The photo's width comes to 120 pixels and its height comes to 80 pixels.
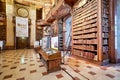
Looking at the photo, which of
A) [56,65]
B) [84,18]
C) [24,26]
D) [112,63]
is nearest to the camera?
[56,65]

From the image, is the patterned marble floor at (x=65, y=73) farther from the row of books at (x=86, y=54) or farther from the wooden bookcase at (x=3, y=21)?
the wooden bookcase at (x=3, y=21)

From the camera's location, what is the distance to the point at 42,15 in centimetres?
1241

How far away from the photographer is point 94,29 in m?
3.73

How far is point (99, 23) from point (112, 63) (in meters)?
1.74

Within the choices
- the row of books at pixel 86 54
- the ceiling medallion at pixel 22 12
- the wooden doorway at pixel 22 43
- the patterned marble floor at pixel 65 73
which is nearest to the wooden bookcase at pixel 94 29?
the row of books at pixel 86 54

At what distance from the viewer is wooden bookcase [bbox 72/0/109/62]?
3459mm

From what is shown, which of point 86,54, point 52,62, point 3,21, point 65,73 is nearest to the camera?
point 65,73

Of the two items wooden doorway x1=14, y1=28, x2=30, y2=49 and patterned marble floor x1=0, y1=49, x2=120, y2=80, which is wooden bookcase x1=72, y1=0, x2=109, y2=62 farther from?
wooden doorway x1=14, y1=28, x2=30, y2=49

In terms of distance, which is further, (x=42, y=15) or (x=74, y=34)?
(x=42, y=15)

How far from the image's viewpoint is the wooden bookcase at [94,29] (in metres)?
3.46

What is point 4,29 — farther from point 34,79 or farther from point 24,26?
point 34,79

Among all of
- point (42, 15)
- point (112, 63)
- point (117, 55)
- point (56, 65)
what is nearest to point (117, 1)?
point (117, 55)

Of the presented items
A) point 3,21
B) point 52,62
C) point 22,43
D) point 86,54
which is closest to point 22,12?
point 3,21

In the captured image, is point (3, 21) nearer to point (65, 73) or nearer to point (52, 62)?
point (52, 62)
